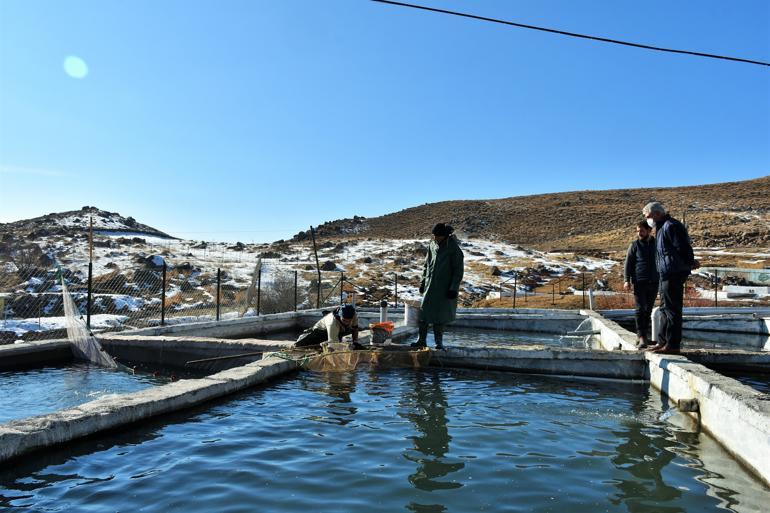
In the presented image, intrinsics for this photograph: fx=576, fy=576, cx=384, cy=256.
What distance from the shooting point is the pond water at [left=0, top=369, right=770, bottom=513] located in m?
3.67

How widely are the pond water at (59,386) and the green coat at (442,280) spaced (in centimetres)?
421

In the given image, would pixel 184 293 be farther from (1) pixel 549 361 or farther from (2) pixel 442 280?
(1) pixel 549 361

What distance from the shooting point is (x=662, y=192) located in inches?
3344

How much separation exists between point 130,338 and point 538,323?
10.8 metres

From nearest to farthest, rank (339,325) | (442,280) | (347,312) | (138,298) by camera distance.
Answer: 1. (442,280)
2. (347,312)
3. (339,325)
4. (138,298)

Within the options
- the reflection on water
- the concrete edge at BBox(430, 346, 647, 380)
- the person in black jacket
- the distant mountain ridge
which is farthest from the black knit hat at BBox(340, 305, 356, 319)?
the distant mountain ridge

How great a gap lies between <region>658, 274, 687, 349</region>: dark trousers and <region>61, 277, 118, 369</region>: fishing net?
831 centimetres

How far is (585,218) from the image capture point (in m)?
72.4

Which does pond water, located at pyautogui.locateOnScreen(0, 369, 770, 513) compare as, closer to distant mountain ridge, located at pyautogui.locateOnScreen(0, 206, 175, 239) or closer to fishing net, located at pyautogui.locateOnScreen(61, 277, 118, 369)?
fishing net, located at pyautogui.locateOnScreen(61, 277, 118, 369)

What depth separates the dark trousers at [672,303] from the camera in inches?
275

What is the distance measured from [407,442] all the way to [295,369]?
3.61 m

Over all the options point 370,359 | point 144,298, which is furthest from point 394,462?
point 144,298

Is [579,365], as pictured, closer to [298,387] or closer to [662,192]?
[298,387]

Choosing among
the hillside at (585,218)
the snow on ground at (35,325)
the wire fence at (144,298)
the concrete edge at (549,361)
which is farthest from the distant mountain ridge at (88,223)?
the concrete edge at (549,361)
